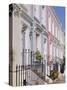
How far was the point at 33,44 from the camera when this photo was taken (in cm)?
190

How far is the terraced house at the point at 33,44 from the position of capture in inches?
72.6

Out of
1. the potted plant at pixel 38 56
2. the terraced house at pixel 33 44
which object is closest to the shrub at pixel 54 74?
the terraced house at pixel 33 44

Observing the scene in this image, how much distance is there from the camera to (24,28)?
6.12 ft

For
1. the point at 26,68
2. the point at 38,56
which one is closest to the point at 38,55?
the point at 38,56

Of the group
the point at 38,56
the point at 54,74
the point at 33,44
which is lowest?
the point at 54,74

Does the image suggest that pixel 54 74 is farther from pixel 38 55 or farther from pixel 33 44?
pixel 33 44

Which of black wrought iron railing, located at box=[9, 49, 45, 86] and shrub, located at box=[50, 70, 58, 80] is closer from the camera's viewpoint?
black wrought iron railing, located at box=[9, 49, 45, 86]

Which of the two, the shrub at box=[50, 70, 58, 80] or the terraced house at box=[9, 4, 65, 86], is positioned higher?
the terraced house at box=[9, 4, 65, 86]

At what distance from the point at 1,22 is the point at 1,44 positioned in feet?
0.61

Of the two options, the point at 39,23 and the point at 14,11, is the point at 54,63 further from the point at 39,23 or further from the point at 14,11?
the point at 14,11

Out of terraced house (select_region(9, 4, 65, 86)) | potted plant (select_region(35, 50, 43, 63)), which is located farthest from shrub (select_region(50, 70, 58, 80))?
potted plant (select_region(35, 50, 43, 63))

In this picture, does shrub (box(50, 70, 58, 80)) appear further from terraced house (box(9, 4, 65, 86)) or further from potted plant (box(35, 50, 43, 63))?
potted plant (box(35, 50, 43, 63))

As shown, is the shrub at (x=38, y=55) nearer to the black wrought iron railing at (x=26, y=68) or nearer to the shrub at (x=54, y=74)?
the black wrought iron railing at (x=26, y=68)

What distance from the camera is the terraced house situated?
1.84 m
